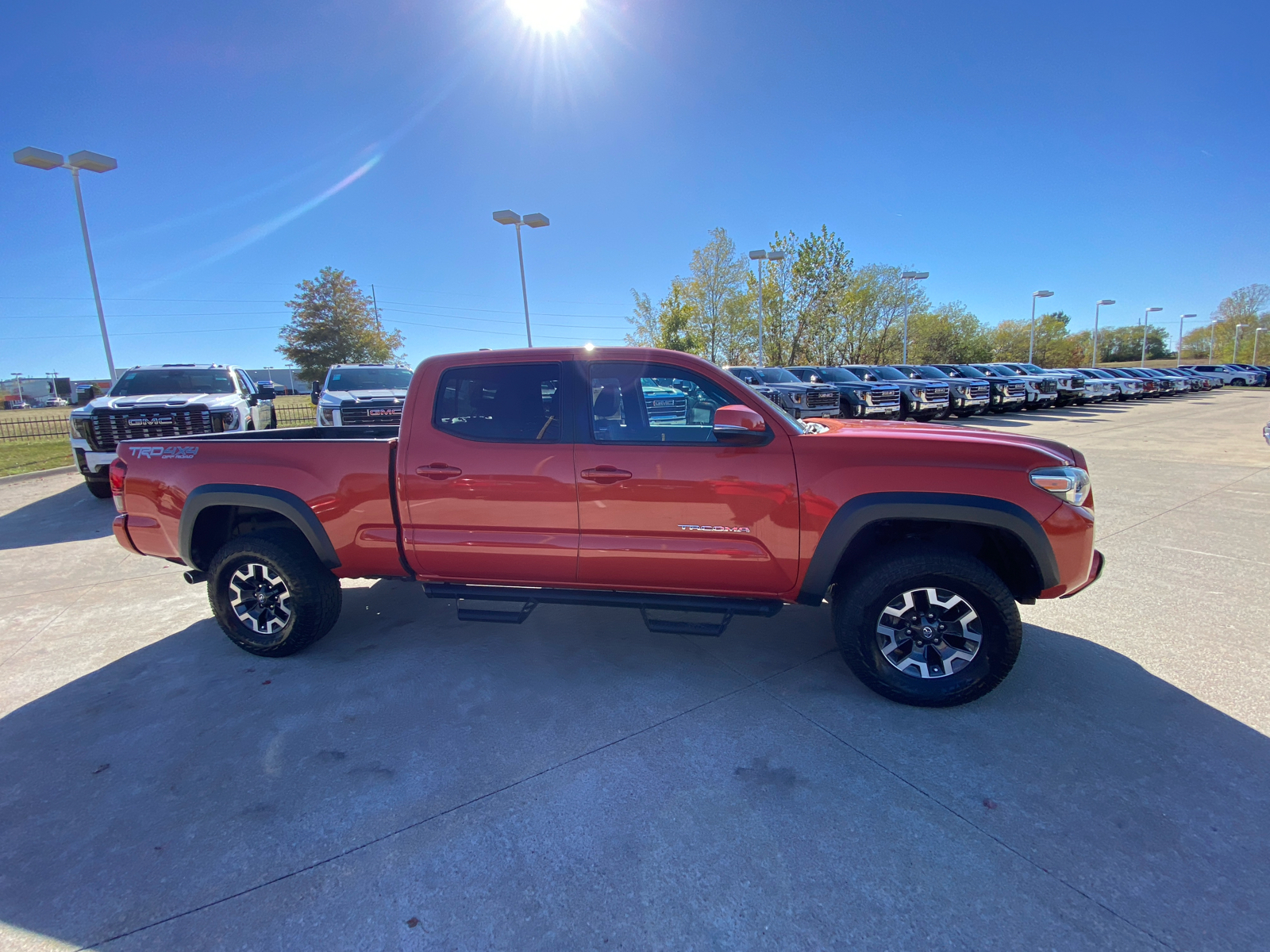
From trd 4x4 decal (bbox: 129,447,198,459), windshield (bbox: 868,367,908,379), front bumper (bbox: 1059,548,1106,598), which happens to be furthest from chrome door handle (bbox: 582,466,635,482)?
windshield (bbox: 868,367,908,379)

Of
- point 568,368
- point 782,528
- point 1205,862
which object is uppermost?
point 568,368

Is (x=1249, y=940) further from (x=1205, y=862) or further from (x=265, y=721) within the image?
(x=265, y=721)

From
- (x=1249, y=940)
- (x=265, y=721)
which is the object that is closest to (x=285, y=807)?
(x=265, y=721)

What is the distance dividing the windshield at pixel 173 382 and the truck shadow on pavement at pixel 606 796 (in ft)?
25.1

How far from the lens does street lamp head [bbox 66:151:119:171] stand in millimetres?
12305

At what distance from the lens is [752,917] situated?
190 centimetres

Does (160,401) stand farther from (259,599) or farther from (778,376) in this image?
(778,376)

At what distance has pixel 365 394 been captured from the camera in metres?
10.3

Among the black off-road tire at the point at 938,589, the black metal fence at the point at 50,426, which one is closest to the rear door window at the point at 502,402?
the black off-road tire at the point at 938,589

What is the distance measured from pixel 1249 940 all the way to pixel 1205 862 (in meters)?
0.32

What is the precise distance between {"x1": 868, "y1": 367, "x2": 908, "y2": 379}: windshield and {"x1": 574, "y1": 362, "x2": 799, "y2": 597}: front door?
1849 centimetres

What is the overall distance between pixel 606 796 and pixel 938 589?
1878 millimetres

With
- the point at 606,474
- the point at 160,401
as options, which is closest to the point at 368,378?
the point at 160,401

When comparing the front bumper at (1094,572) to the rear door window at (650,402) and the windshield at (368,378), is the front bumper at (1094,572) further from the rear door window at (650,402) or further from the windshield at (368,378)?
the windshield at (368,378)
